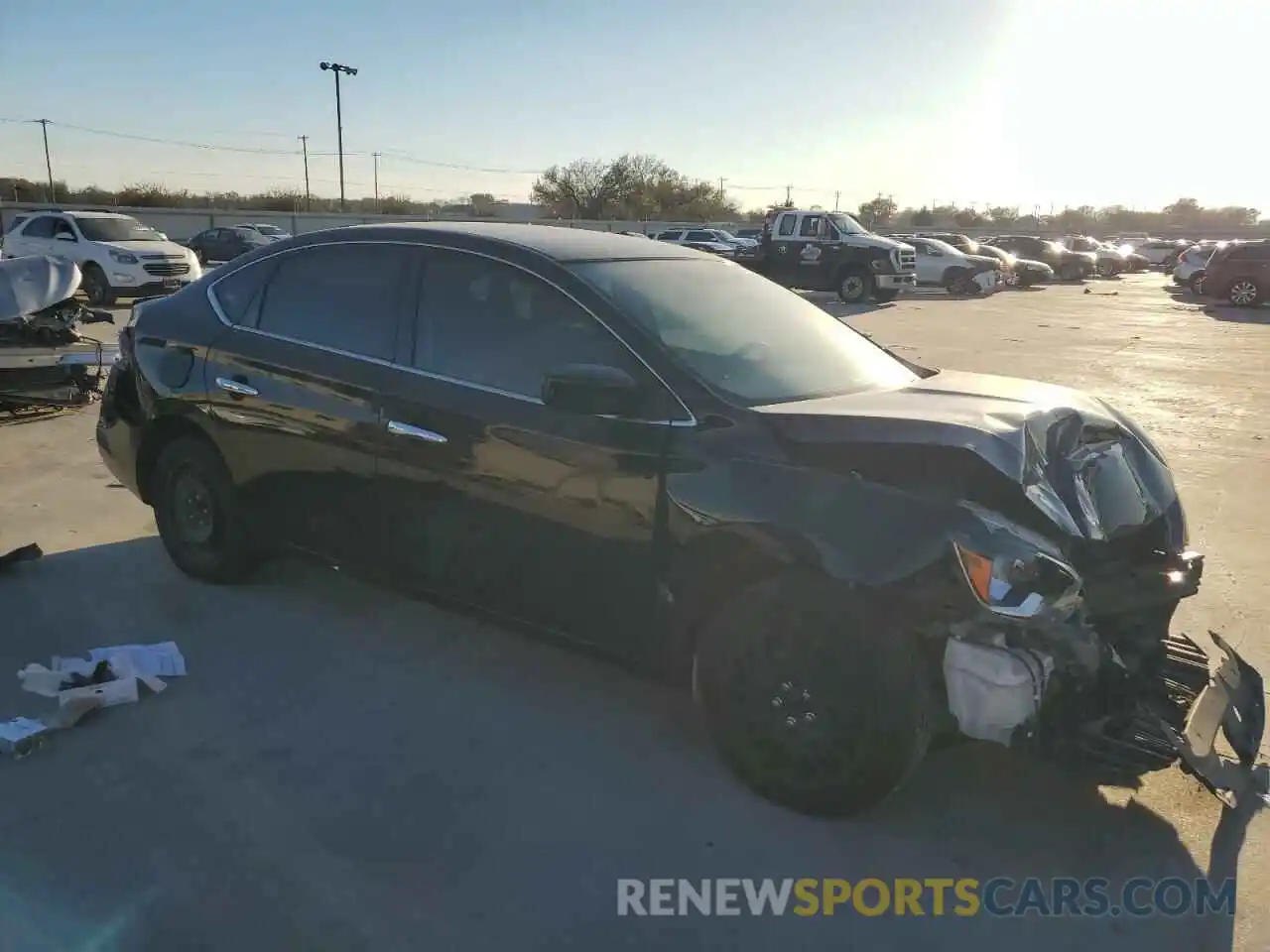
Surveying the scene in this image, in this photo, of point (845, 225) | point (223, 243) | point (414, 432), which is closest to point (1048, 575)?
point (414, 432)

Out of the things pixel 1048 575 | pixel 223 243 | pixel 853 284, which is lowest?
pixel 223 243

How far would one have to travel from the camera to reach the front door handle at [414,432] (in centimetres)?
378

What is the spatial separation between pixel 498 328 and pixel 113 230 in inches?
736

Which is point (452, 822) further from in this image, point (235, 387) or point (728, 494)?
point (235, 387)

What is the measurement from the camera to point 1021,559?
109 inches

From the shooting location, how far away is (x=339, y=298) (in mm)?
4309

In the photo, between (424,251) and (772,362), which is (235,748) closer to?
(424,251)

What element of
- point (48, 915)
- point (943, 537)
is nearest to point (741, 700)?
point (943, 537)

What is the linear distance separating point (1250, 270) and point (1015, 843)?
26.1m

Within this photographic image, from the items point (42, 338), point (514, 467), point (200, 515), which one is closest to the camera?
point (514, 467)

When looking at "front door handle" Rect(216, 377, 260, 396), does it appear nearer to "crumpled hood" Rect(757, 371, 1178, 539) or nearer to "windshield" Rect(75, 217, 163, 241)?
"crumpled hood" Rect(757, 371, 1178, 539)

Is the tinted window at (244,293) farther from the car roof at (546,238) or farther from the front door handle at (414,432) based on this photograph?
the front door handle at (414,432)

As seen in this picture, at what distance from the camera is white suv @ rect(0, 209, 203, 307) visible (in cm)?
Result: 1844

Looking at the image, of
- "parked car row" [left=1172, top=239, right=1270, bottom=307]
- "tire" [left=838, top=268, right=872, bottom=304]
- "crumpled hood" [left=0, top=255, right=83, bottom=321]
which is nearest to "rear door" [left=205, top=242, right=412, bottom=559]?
"crumpled hood" [left=0, top=255, right=83, bottom=321]
